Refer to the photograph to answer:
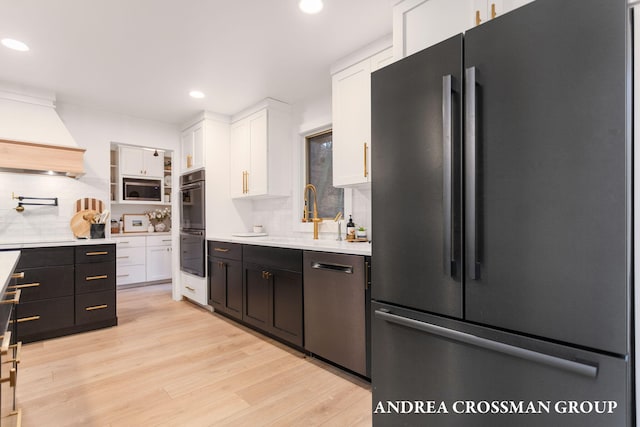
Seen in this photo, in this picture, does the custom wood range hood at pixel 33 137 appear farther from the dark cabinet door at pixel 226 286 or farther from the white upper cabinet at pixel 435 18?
the white upper cabinet at pixel 435 18

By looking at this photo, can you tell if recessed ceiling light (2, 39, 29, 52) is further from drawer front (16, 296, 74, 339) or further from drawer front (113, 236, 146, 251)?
drawer front (113, 236, 146, 251)

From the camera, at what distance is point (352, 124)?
269 cm

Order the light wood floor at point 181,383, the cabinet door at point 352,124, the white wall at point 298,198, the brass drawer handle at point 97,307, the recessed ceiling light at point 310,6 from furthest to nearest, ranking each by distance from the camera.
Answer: the white wall at point 298,198
the brass drawer handle at point 97,307
the cabinet door at point 352,124
the recessed ceiling light at point 310,6
the light wood floor at point 181,383

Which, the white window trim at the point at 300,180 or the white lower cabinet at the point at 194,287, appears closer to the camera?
the white window trim at the point at 300,180

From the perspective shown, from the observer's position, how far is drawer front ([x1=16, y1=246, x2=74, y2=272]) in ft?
9.78

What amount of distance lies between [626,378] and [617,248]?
0.36 metres

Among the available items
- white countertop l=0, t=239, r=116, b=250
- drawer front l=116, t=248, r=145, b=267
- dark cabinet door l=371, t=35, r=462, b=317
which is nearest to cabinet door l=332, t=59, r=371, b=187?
dark cabinet door l=371, t=35, r=462, b=317

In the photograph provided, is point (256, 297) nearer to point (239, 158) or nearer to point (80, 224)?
point (239, 158)

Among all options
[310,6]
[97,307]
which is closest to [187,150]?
[97,307]

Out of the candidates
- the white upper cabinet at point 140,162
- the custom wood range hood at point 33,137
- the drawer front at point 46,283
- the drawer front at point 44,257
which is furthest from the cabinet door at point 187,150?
the drawer front at point 46,283

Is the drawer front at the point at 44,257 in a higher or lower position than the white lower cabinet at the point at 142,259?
higher

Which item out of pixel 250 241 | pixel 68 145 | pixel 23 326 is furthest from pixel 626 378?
pixel 68 145

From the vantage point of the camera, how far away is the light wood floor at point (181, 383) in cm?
187

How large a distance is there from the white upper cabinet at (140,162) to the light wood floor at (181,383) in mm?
3143
